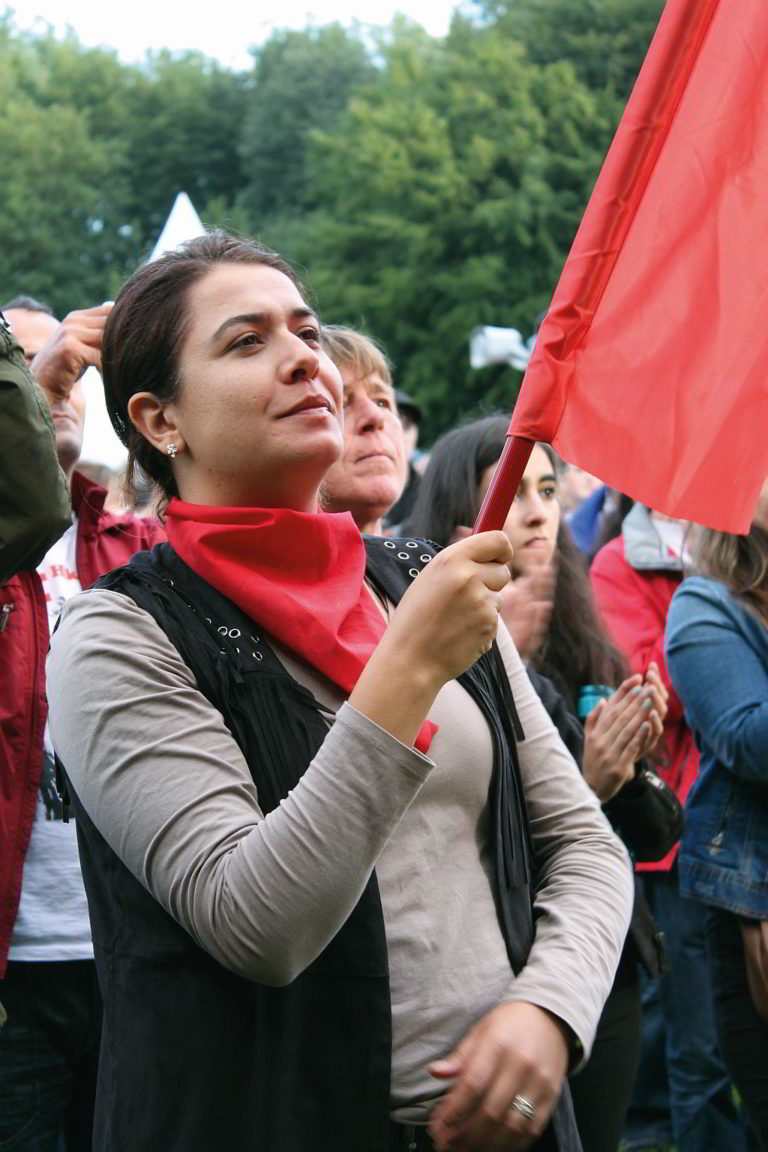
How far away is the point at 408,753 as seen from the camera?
5.33ft

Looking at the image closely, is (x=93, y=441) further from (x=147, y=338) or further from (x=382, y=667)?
(x=382, y=667)

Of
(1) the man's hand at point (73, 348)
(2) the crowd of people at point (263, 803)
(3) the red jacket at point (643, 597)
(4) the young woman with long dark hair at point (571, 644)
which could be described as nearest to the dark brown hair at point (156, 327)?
(2) the crowd of people at point (263, 803)

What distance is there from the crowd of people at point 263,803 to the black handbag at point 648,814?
121 cm

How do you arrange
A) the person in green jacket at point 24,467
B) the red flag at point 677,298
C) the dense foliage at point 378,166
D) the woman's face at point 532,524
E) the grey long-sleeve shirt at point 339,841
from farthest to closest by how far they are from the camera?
1. the dense foliage at point 378,166
2. the woman's face at point 532,524
3. the person in green jacket at point 24,467
4. the red flag at point 677,298
5. the grey long-sleeve shirt at point 339,841

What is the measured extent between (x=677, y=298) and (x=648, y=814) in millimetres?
1772

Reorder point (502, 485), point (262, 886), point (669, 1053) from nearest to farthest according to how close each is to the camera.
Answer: point (262, 886) → point (502, 485) → point (669, 1053)

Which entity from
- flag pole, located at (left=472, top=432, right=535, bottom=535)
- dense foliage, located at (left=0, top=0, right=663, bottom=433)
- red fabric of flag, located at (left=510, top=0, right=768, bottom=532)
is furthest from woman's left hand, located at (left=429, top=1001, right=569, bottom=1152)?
dense foliage, located at (left=0, top=0, right=663, bottom=433)

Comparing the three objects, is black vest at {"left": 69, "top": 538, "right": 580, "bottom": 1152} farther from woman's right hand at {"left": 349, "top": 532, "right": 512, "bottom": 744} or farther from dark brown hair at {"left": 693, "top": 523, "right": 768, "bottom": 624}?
dark brown hair at {"left": 693, "top": 523, "right": 768, "bottom": 624}

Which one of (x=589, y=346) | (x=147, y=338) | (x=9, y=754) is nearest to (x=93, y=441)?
(x=9, y=754)

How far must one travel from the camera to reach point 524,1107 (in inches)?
66.5

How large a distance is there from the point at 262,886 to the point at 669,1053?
3.14 metres

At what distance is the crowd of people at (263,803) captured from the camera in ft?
5.47

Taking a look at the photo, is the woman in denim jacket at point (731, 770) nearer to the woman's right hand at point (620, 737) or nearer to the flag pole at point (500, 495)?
the woman's right hand at point (620, 737)

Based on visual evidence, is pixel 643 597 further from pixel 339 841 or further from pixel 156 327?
pixel 339 841
